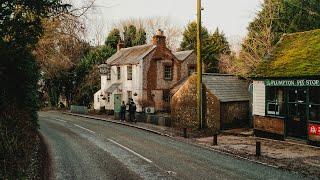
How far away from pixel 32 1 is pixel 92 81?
3997 cm

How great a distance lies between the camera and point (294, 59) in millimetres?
22328

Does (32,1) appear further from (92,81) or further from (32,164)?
(92,81)

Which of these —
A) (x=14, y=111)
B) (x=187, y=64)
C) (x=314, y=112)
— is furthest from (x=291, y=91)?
(x=187, y=64)

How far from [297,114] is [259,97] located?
297cm

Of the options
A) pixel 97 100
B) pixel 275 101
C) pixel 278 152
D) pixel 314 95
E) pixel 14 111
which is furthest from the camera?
pixel 97 100

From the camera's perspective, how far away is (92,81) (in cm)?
5362

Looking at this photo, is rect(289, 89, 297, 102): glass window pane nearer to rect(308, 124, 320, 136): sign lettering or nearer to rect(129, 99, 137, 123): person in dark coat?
rect(308, 124, 320, 136): sign lettering

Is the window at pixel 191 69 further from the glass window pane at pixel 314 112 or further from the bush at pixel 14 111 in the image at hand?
the bush at pixel 14 111

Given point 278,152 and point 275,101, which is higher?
point 275,101

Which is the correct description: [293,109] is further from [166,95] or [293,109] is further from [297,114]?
[166,95]

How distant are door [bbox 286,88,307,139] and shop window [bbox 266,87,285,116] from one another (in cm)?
54

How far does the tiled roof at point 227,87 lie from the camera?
26.8 metres

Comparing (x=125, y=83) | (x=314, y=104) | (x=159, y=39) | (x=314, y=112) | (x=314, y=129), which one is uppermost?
(x=159, y=39)

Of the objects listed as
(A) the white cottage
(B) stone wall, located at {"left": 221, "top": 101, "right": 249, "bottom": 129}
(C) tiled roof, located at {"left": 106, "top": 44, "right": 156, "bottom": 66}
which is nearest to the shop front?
(B) stone wall, located at {"left": 221, "top": 101, "right": 249, "bottom": 129}
